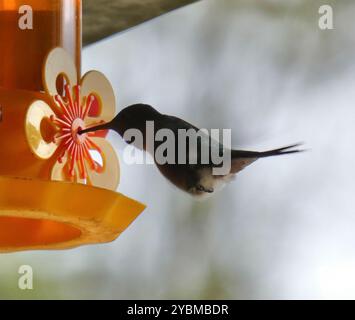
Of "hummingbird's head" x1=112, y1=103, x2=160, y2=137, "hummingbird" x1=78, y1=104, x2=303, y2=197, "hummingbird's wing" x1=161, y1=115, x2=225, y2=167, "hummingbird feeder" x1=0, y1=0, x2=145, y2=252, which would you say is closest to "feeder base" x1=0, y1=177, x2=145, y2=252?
"hummingbird feeder" x1=0, y1=0, x2=145, y2=252

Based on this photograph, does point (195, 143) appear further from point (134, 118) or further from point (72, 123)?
point (72, 123)

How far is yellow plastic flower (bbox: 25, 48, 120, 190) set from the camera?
0.69 metres

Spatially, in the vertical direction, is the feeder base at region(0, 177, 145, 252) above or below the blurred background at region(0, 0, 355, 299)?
below

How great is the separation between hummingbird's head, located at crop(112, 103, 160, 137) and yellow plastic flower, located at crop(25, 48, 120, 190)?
165 mm

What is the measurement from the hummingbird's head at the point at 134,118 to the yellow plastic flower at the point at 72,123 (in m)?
0.17

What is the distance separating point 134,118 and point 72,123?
0.50 metres

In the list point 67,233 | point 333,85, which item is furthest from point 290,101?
point 67,233

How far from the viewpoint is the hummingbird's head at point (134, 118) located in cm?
106

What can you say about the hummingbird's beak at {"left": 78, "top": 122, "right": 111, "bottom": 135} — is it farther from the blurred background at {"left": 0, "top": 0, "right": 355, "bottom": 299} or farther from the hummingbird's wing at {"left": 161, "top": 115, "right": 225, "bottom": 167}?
the blurred background at {"left": 0, "top": 0, "right": 355, "bottom": 299}

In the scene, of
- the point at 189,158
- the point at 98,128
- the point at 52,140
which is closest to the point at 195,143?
the point at 189,158

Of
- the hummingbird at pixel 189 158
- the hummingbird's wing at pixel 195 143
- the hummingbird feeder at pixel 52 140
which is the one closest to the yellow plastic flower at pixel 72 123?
the hummingbird feeder at pixel 52 140

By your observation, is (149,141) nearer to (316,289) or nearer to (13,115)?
(316,289)

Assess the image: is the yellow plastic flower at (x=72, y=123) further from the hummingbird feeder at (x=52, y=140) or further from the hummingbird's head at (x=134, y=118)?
the hummingbird's head at (x=134, y=118)

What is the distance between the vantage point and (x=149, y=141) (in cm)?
165
